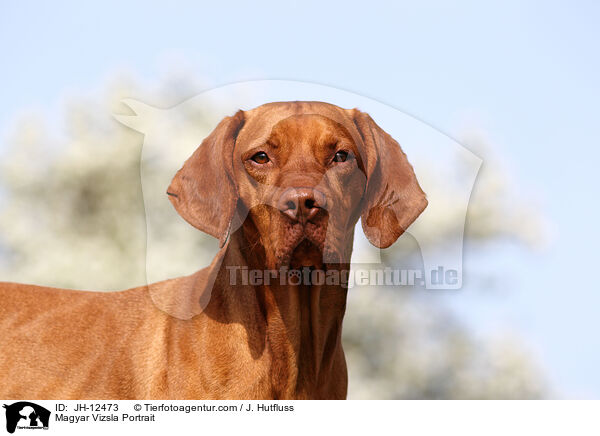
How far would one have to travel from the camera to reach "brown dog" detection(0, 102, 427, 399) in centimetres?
358

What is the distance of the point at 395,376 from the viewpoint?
8.21m

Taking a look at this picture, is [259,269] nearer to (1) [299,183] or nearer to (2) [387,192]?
(1) [299,183]

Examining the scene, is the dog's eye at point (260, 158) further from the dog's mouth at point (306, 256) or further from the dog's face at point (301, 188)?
the dog's mouth at point (306, 256)

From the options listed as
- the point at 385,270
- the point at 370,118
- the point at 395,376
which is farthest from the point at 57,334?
the point at 395,376

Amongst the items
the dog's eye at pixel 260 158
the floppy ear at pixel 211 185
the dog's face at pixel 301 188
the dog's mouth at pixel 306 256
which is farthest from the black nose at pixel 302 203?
the floppy ear at pixel 211 185

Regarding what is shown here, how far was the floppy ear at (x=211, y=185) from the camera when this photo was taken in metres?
3.75

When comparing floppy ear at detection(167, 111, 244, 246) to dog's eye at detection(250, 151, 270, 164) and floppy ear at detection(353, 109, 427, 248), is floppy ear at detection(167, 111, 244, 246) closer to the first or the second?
dog's eye at detection(250, 151, 270, 164)

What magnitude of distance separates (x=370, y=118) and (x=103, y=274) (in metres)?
4.90

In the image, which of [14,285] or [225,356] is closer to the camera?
[225,356]

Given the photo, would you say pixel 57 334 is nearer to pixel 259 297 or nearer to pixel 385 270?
pixel 259 297
